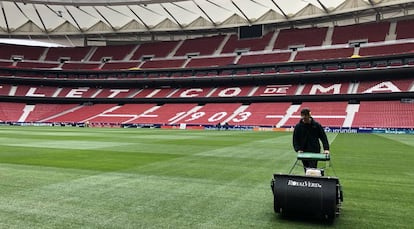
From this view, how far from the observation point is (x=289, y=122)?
135 feet

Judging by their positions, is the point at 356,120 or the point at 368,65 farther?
the point at 368,65

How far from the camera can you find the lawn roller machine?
5.06 m

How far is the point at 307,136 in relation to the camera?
643 centimetres

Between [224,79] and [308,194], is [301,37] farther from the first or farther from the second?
[308,194]

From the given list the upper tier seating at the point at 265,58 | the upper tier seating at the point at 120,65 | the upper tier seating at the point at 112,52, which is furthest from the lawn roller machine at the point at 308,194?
the upper tier seating at the point at 112,52

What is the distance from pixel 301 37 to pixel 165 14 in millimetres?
22282

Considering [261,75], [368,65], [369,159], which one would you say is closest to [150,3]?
[261,75]

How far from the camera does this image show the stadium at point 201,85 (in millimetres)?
12289

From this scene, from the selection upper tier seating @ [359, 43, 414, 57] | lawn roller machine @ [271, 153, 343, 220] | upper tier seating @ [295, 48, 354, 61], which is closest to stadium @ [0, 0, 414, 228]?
upper tier seating @ [359, 43, 414, 57]

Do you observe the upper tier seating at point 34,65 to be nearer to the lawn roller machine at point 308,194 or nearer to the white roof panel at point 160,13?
the white roof panel at point 160,13

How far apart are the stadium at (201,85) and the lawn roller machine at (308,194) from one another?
3.42 meters

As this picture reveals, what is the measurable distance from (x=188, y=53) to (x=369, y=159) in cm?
5033

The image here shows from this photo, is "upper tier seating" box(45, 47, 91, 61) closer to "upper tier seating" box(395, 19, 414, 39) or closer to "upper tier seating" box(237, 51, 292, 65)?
"upper tier seating" box(237, 51, 292, 65)

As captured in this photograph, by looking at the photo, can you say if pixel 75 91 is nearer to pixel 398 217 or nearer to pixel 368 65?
pixel 368 65
